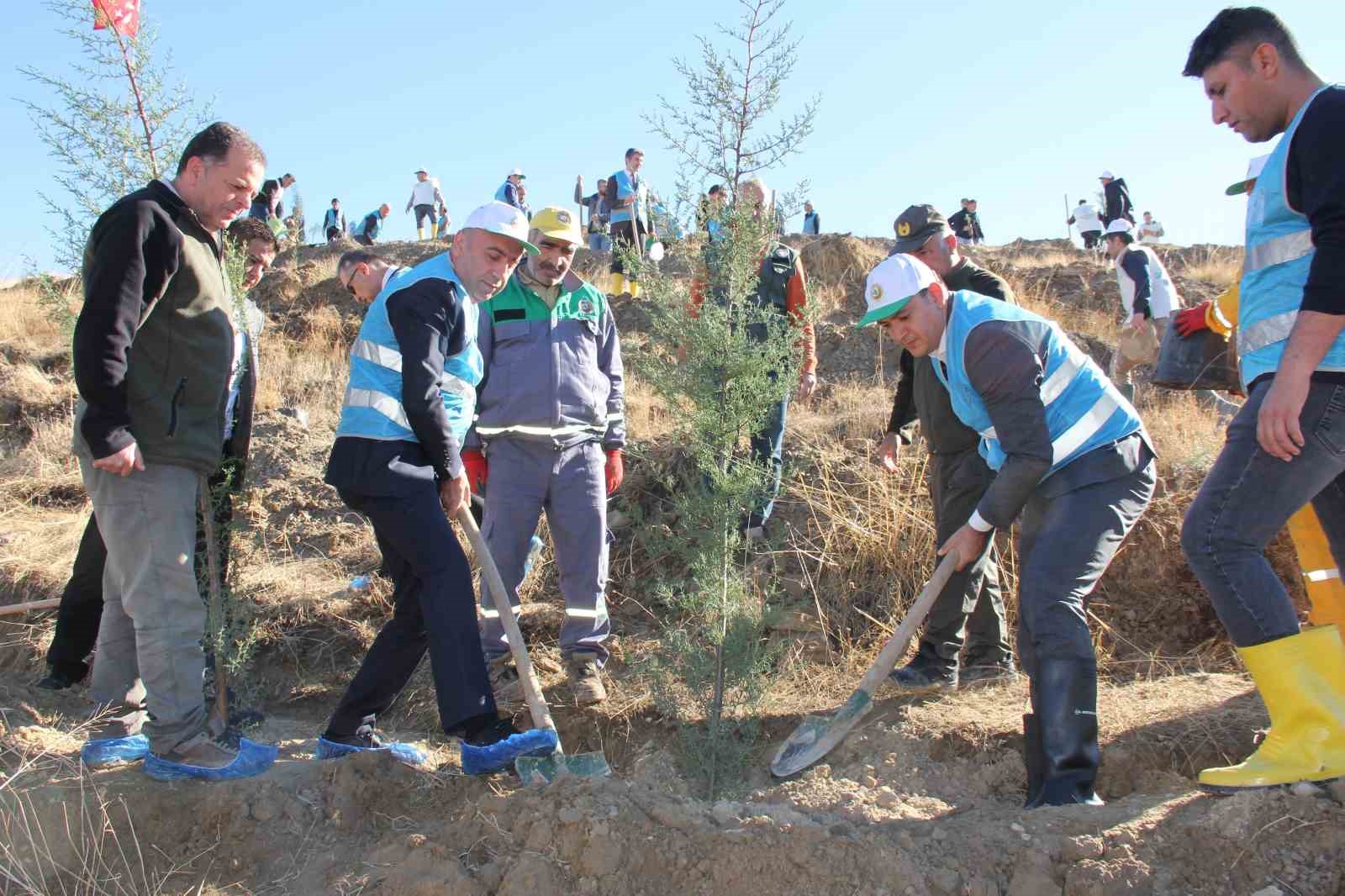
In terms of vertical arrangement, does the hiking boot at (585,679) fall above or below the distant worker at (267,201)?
below

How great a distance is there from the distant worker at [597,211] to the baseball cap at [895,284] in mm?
11371

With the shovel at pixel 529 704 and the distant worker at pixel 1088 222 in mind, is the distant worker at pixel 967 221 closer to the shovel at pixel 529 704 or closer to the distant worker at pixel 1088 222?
the distant worker at pixel 1088 222

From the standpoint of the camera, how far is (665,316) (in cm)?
396

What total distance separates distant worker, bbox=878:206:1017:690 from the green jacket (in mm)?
2758

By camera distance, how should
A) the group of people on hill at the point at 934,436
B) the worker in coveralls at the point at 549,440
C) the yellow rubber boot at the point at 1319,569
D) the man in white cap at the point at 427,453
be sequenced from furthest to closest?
the worker in coveralls at the point at 549,440 → the man in white cap at the point at 427,453 → the yellow rubber boot at the point at 1319,569 → the group of people on hill at the point at 934,436

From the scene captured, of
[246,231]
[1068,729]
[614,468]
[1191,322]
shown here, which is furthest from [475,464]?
[1191,322]

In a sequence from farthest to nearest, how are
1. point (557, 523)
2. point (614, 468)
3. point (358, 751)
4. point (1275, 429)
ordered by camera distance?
point (614, 468) < point (557, 523) < point (358, 751) < point (1275, 429)

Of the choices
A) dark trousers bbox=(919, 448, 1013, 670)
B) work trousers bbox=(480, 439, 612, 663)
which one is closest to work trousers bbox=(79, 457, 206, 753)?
work trousers bbox=(480, 439, 612, 663)

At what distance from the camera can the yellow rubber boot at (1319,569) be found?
3.32 meters

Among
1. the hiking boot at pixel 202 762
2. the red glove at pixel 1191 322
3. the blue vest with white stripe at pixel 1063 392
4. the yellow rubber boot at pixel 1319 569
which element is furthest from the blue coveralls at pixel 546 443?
the yellow rubber boot at pixel 1319 569

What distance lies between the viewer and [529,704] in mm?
3691

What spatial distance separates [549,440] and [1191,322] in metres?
2.67

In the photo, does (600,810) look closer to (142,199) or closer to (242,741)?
(242,741)

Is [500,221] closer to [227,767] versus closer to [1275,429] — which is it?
[227,767]
